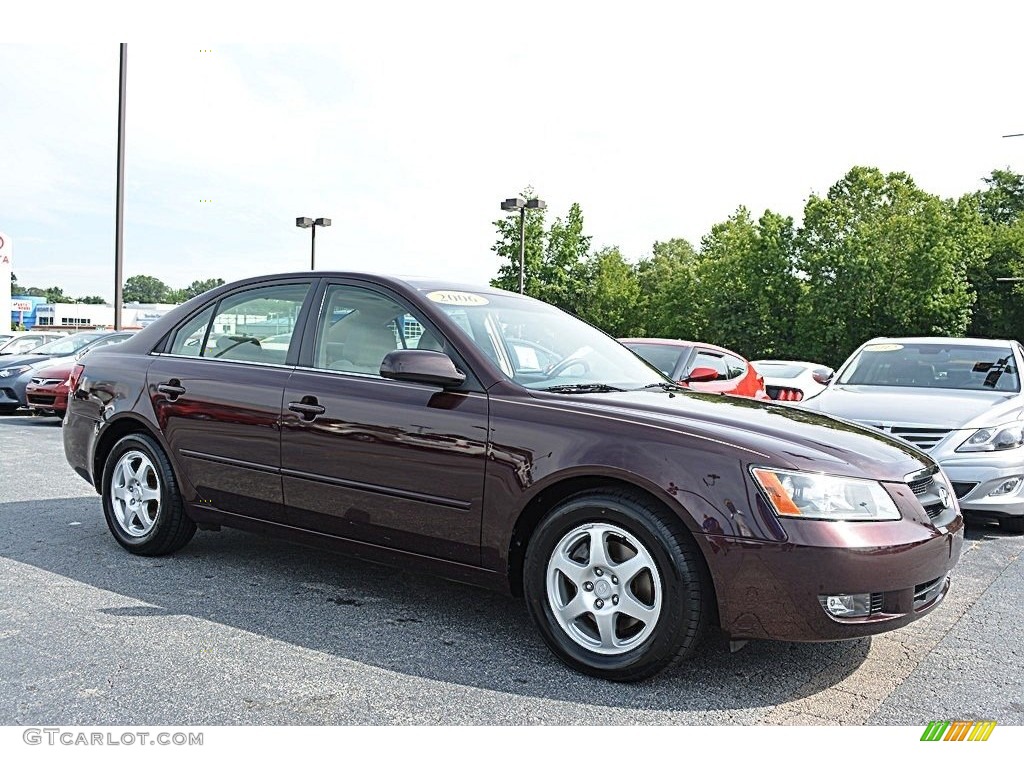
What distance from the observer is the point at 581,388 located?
13.0 feet

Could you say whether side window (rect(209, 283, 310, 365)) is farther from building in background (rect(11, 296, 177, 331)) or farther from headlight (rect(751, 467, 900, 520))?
building in background (rect(11, 296, 177, 331))

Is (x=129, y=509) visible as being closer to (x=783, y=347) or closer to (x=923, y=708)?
(x=923, y=708)

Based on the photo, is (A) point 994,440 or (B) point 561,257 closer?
(A) point 994,440

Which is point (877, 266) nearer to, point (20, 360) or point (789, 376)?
point (789, 376)

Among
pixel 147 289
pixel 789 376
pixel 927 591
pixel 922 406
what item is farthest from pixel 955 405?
pixel 147 289

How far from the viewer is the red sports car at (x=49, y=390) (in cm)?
1263

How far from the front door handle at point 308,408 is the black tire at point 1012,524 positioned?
4.91 meters

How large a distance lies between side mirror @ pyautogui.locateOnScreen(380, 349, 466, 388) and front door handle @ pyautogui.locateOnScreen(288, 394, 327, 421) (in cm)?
53

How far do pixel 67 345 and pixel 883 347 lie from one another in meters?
12.6

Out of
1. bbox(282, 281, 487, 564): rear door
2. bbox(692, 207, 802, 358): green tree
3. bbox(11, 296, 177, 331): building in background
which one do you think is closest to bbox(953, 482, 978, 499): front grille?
bbox(282, 281, 487, 564): rear door

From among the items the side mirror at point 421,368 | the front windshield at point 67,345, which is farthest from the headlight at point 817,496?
the front windshield at point 67,345

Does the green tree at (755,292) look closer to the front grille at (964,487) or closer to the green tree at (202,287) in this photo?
the green tree at (202,287)

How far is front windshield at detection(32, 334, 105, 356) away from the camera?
14703 millimetres

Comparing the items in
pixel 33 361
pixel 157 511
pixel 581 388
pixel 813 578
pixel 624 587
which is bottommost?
pixel 157 511
